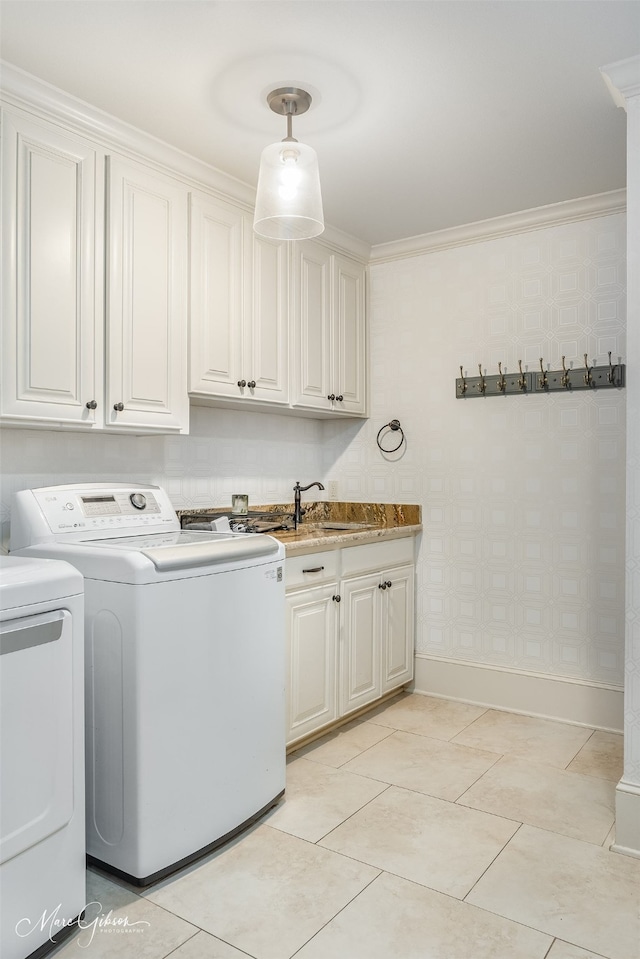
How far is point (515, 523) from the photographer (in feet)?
11.1

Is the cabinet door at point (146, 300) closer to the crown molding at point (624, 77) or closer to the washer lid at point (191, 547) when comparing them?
the washer lid at point (191, 547)

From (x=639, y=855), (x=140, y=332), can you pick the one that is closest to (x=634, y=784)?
→ (x=639, y=855)

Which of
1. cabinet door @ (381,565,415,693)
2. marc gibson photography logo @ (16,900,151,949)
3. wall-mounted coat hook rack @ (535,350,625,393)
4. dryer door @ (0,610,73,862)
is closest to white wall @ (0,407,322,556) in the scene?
cabinet door @ (381,565,415,693)

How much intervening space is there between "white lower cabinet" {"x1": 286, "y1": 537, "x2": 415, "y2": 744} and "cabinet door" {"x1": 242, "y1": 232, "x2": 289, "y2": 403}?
833 mm

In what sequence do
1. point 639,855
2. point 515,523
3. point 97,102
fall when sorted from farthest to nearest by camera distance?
1. point 515,523
2. point 97,102
3. point 639,855

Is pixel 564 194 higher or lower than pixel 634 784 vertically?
higher

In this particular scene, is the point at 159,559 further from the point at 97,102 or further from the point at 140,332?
the point at 97,102

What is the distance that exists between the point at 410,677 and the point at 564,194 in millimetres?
2514

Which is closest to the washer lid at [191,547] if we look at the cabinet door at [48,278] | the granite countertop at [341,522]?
the granite countertop at [341,522]

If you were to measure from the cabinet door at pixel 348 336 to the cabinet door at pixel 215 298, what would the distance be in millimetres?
765

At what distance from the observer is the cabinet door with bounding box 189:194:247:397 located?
108 inches

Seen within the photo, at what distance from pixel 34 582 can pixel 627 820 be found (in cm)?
193

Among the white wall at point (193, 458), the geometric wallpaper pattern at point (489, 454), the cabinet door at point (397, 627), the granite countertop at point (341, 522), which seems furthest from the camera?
the cabinet door at point (397, 627)

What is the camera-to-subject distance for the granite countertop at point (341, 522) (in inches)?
113
